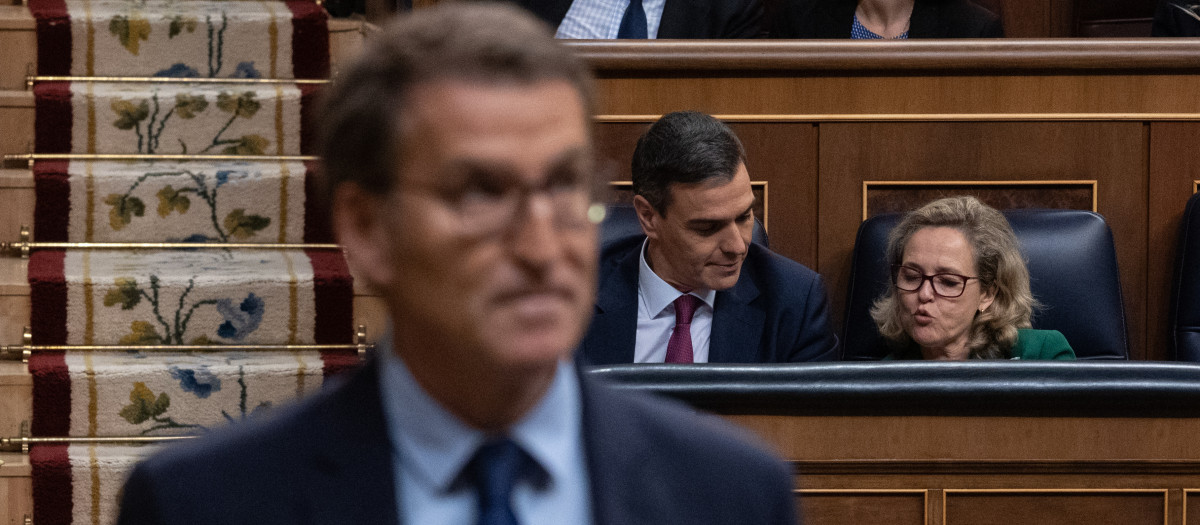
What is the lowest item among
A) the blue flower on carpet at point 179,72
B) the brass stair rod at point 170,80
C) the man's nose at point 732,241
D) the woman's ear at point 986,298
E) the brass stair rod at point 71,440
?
the brass stair rod at point 71,440

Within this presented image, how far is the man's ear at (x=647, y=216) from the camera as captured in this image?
1.61 m

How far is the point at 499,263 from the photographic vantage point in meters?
0.40

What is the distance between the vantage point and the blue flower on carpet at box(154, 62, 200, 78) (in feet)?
7.16

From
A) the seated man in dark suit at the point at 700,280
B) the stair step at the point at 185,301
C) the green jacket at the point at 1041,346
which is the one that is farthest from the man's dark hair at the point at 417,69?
the stair step at the point at 185,301

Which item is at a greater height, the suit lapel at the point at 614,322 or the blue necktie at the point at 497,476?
the blue necktie at the point at 497,476

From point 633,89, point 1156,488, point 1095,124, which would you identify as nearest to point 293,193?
point 633,89

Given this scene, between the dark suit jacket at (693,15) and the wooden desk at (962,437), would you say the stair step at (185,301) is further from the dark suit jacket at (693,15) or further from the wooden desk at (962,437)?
the wooden desk at (962,437)

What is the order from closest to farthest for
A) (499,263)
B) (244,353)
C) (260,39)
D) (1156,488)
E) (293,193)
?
(499,263), (1156,488), (244,353), (293,193), (260,39)

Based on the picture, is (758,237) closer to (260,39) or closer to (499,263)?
(260,39)

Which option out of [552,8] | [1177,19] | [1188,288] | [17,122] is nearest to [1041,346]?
[1188,288]

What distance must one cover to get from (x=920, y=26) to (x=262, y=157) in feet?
3.66

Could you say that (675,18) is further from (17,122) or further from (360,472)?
(360,472)

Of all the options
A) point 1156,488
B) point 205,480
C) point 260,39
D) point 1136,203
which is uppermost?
point 260,39

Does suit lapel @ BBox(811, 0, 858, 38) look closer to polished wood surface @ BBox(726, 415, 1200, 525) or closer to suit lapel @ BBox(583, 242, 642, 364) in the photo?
suit lapel @ BBox(583, 242, 642, 364)
